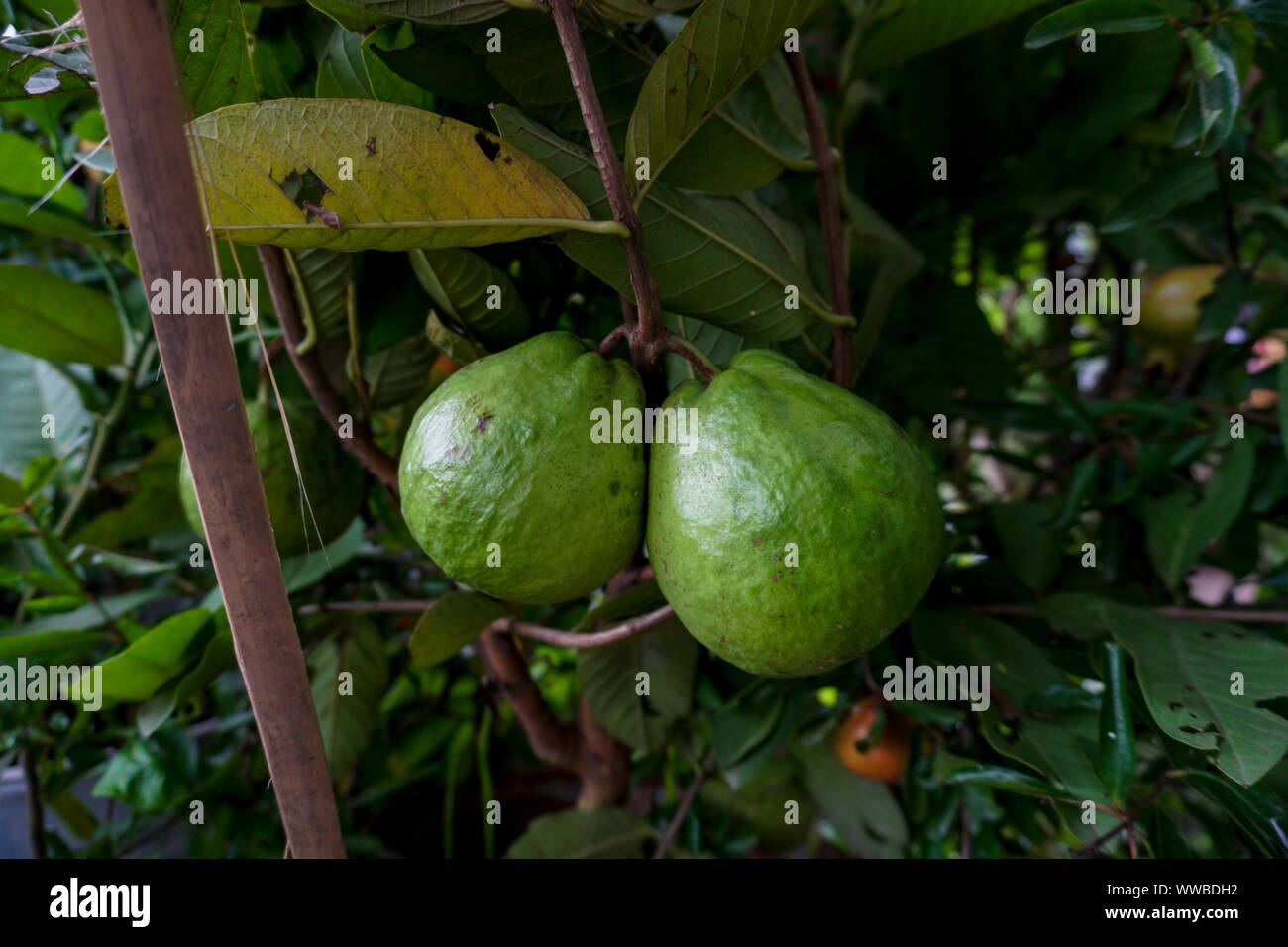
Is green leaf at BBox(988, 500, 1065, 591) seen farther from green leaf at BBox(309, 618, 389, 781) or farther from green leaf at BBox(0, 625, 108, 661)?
green leaf at BBox(0, 625, 108, 661)

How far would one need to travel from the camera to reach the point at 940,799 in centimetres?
86

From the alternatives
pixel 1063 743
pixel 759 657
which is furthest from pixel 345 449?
pixel 1063 743

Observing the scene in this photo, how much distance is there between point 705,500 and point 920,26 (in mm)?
546

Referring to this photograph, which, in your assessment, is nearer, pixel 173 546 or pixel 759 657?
pixel 759 657

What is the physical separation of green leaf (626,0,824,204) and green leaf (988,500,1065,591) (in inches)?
23.4

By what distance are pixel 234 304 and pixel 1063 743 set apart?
30.9 inches

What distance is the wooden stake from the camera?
335 millimetres

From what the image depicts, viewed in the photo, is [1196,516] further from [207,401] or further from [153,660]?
[153,660]

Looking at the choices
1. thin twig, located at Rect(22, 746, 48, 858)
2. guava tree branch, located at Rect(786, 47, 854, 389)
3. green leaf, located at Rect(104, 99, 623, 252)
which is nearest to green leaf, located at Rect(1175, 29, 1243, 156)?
guava tree branch, located at Rect(786, 47, 854, 389)

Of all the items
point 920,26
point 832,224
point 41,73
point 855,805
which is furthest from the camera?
point 855,805

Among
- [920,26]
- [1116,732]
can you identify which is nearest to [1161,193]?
[920,26]

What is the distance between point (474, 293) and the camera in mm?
544

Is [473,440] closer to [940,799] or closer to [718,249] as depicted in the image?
[718,249]
